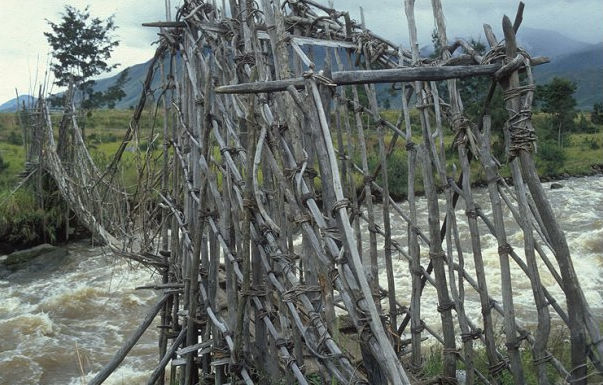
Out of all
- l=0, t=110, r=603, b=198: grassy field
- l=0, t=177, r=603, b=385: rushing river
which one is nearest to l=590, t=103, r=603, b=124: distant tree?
l=0, t=110, r=603, b=198: grassy field

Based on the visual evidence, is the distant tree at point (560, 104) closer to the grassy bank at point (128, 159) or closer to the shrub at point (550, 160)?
the grassy bank at point (128, 159)

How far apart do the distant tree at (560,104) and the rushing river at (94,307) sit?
49.9 ft

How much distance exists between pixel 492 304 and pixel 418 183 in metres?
13.7

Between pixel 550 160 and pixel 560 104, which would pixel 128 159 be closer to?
pixel 550 160

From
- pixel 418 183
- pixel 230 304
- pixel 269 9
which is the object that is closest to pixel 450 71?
pixel 269 9

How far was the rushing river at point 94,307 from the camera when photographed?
685cm

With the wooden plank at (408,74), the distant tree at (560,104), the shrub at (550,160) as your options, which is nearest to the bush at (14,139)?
the shrub at (550,160)

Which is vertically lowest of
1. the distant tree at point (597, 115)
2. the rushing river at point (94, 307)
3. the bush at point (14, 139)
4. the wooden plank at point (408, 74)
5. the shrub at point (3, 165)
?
the rushing river at point (94, 307)

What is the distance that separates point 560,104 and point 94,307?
2286cm

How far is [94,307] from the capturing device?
8.71 metres

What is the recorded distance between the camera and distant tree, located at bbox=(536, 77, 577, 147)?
25.3 meters

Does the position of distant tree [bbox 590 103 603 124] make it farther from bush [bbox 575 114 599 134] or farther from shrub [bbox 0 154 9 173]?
shrub [bbox 0 154 9 173]

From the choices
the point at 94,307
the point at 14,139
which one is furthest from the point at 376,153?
the point at 14,139

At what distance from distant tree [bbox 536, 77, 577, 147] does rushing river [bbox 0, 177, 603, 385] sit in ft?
49.9
